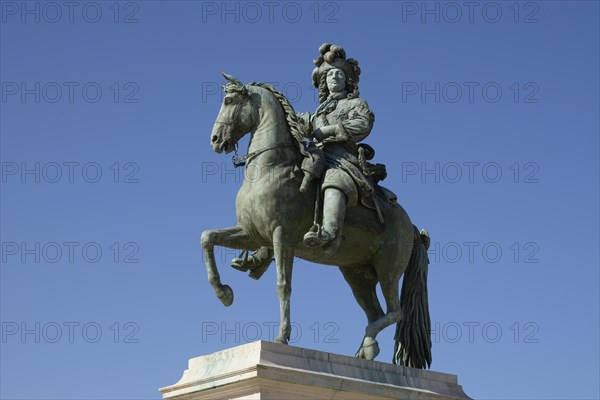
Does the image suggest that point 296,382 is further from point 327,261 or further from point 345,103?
point 345,103

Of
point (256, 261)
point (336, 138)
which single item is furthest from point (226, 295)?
point (336, 138)

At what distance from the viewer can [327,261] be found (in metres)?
13.1

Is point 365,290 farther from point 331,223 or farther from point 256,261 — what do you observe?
point 331,223

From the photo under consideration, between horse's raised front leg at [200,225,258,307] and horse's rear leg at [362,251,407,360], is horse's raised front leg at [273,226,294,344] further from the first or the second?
horse's rear leg at [362,251,407,360]

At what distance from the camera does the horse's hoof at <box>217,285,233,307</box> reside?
41.3 feet

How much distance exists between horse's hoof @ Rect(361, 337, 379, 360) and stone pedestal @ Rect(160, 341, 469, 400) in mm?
264

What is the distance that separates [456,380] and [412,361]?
61 centimetres

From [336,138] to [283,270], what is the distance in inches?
69.2

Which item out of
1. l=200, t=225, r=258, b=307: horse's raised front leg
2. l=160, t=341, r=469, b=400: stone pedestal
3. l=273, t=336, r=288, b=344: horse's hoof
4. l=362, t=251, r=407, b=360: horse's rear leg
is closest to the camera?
l=160, t=341, r=469, b=400: stone pedestal

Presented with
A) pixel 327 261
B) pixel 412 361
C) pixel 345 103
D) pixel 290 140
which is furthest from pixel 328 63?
pixel 412 361

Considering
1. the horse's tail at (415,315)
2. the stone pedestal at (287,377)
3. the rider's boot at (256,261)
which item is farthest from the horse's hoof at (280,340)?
the horse's tail at (415,315)

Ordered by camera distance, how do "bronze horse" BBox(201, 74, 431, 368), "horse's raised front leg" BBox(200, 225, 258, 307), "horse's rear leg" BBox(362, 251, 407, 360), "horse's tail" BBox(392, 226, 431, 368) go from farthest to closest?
"horse's tail" BBox(392, 226, 431, 368) → "horse's rear leg" BBox(362, 251, 407, 360) → "horse's raised front leg" BBox(200, 225, 258, 307) → "bronze horse" BBox(201, 74, 431, 368)

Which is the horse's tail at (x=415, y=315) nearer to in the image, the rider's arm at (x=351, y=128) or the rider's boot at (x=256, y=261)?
the rider's arm at (x=351, y=128)

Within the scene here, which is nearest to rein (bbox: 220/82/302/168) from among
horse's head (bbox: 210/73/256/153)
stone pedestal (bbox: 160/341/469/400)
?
horse's head (bbox: 210/73/256/153)
